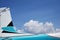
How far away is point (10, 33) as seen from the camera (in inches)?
123

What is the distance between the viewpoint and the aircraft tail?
317cm

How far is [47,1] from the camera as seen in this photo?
2.98m

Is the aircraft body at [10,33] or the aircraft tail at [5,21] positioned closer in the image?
the aircraft body at [10,33]

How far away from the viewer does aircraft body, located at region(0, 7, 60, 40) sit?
2891 mm

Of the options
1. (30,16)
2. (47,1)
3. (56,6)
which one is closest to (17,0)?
(30,16)

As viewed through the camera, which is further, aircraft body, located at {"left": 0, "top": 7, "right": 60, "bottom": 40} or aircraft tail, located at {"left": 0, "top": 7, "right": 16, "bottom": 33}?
aircraft tail, located at {"left": 0, "top": 7, "right": 16, "bottom": 33}

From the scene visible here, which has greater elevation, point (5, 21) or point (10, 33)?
point (5, 21)

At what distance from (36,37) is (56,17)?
2.01 feet

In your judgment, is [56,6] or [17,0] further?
[17,0]

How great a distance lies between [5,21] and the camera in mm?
3217

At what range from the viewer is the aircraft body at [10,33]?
289 cm

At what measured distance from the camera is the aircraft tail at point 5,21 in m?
3.17

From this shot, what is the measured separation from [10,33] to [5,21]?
323 millimetres

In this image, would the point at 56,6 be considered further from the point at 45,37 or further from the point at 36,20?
the point at 45,37
